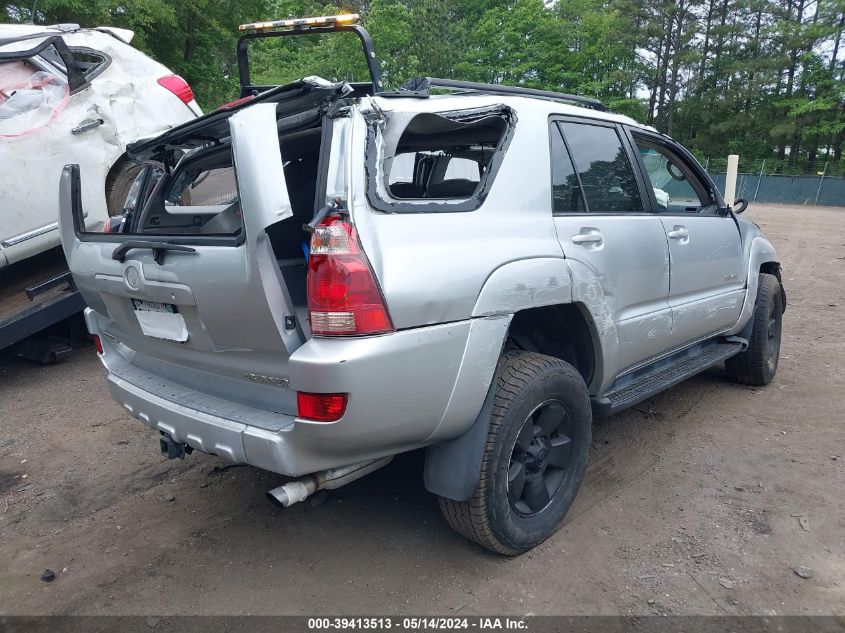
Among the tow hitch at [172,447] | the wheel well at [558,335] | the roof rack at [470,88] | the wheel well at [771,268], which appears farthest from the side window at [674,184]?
the tow hitch at [172,447]

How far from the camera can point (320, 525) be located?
3.03 metres

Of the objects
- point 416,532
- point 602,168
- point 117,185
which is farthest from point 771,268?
point 117,185

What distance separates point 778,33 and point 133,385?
4359cm

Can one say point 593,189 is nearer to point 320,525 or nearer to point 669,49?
point 320,525

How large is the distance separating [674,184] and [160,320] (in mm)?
3381

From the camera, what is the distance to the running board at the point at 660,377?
10.4 ft

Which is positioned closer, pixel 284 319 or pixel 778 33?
pixel 284 319

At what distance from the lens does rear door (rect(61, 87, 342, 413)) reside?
2086mm

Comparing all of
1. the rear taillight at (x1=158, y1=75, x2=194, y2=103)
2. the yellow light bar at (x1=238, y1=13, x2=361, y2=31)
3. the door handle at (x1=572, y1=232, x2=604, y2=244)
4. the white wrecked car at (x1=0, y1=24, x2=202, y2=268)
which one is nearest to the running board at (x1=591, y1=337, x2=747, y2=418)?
the door handle at (x1=572, y1=232, x2=604, y2=244)

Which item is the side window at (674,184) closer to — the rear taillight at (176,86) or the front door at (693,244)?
the front door at (693,244)

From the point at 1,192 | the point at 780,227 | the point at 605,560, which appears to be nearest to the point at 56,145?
the point at 1,192

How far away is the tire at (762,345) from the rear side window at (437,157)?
254 cm

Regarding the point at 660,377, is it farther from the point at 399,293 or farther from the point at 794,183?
the point at 794,183

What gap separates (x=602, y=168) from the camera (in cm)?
328
